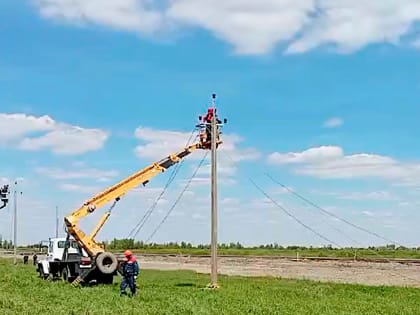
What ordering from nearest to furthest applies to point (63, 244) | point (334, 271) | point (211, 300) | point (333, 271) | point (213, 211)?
1. point (211, 300)
2. point (213, 211)
3. point (63, 244)
4. point (333, 271)
5. point (334, 271)

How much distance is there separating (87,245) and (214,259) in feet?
22.7

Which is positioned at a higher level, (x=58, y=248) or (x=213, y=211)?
(x=213, y=211)

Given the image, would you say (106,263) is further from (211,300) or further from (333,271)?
(333,271)

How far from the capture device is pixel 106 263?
3572 centimetres

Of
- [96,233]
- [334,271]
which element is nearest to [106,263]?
[96,233]

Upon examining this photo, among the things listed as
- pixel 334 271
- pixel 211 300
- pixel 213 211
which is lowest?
pixel 334 271

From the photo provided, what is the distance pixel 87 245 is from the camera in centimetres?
3681

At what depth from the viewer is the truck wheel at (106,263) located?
35500 mm

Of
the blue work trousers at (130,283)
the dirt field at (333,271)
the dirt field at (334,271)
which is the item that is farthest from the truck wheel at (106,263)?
the dirt field at (334,271)

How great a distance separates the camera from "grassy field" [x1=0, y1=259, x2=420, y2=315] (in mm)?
23234

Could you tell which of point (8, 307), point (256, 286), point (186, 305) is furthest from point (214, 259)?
point (8, 307)

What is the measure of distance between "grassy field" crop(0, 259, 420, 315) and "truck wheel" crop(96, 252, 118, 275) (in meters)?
1.72

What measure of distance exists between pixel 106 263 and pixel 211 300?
10.3 metres

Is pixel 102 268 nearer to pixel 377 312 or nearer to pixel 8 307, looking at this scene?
pixel 8 307
